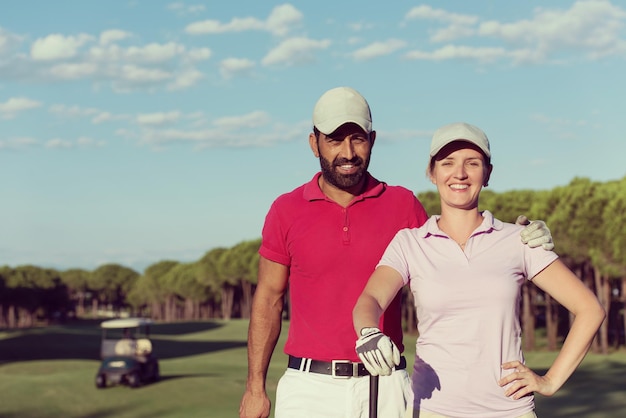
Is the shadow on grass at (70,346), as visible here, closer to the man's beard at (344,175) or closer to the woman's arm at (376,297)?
the man's beard at (344,175)

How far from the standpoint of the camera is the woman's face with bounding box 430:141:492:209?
4547 millimetres

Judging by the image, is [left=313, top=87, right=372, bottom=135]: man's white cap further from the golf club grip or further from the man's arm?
the golf club grip

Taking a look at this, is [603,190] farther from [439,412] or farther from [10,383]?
[439,412]

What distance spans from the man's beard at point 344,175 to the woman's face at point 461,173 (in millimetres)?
1450

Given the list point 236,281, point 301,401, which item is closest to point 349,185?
point 301,401

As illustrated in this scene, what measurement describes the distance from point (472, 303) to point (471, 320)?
8 cm

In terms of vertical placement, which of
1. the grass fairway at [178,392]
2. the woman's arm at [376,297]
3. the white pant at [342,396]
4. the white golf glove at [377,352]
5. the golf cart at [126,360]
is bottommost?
the grass fairway at [178,392]

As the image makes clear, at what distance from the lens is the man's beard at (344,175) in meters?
6.01

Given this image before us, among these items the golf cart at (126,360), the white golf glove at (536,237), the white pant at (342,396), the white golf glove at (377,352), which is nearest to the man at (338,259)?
the white pant at (342,396)

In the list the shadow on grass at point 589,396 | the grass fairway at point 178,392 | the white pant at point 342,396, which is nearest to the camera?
the white pant at point 342,396

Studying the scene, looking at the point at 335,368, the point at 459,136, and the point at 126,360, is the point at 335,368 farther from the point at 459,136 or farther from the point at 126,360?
Answer: the point at 126,360

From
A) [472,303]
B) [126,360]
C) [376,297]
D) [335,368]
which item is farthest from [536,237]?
[126,360]

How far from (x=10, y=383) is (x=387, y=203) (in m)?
34.1

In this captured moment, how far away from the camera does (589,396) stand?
93.6ft
